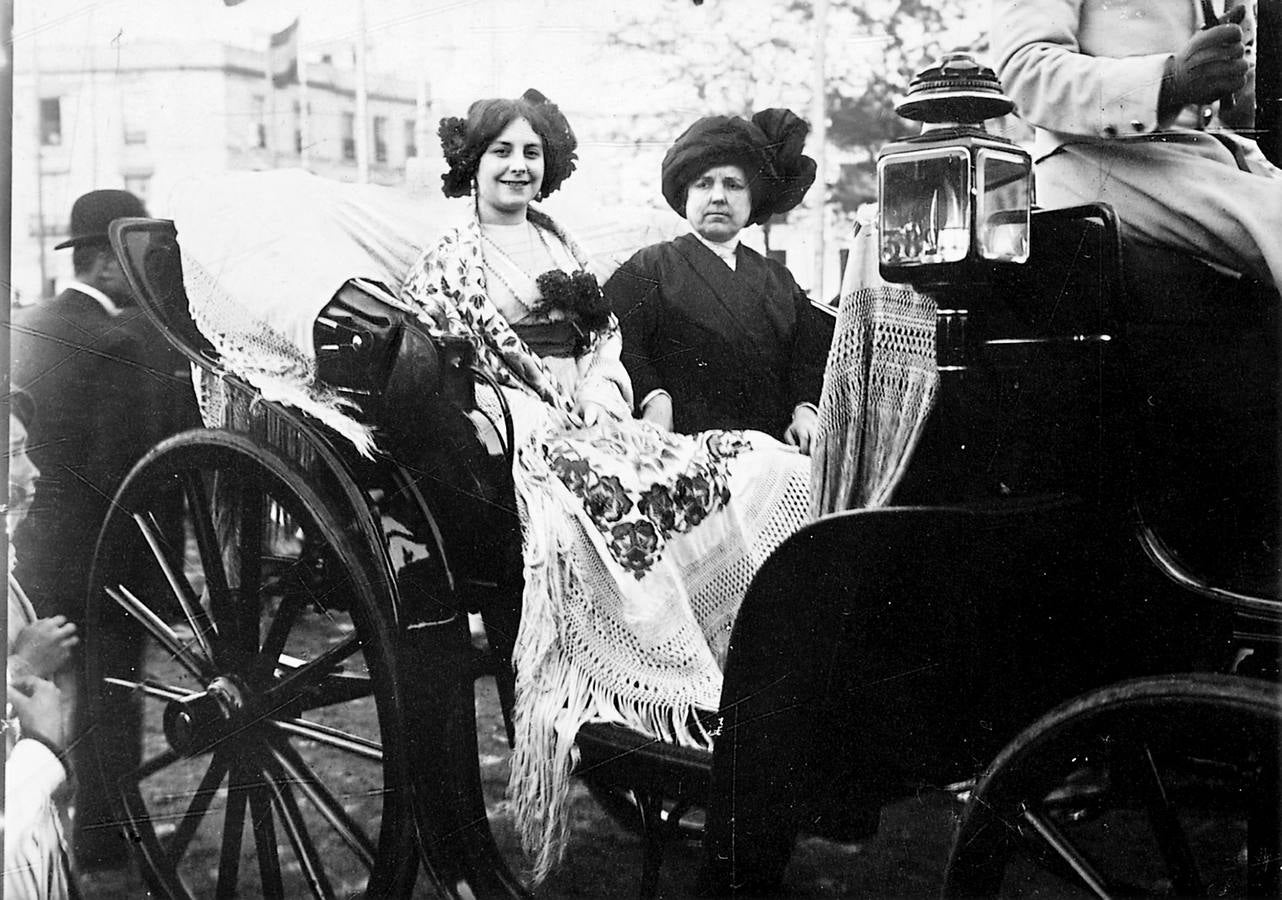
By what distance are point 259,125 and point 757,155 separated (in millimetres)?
936

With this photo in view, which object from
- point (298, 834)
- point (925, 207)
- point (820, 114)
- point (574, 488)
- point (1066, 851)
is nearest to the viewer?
point (1066, 851)

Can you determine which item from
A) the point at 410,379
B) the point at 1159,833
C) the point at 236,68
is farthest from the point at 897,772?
the point at 236,68

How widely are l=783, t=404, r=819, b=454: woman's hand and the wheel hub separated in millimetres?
1156

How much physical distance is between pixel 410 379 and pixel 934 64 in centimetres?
104

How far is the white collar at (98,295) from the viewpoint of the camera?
2.32m

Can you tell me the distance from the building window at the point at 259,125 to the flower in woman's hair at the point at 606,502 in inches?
35.3

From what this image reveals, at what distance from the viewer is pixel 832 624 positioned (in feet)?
6.42

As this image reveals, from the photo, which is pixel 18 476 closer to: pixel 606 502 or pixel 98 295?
pixel 98 295

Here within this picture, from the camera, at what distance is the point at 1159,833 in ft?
5.70

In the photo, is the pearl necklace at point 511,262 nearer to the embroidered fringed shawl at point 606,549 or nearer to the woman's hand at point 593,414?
the embroidered fringed shawl at point 606,549

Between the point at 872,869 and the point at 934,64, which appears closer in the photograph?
the point at 934,64

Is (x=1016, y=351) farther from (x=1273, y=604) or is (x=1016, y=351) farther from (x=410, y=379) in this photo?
(x=410, y=379)

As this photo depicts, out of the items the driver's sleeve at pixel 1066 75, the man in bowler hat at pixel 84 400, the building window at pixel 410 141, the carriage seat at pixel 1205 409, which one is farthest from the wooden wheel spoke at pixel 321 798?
the driver's sleeve at pixel 1066 75

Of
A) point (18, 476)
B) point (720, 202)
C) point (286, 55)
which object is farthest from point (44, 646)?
point (720, 202)
